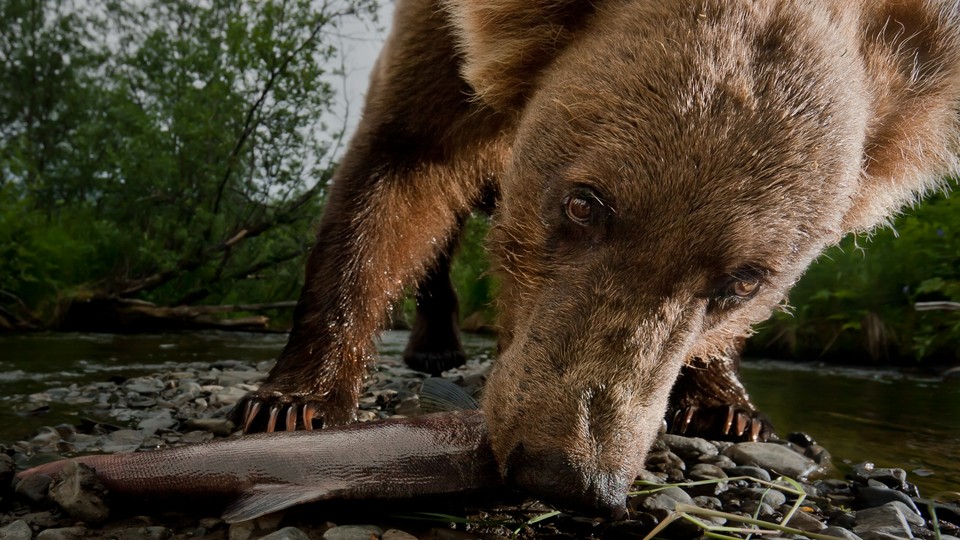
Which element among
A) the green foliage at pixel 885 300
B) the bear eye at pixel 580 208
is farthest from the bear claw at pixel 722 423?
the green foliage at pixel 885 300

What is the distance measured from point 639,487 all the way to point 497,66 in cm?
144

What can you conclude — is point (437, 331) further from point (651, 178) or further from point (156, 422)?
point (651, 178)

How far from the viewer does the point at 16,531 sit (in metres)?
1.52

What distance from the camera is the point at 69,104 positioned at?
17438 mm

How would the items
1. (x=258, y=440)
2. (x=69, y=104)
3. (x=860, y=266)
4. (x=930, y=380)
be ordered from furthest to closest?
1. (x=69, y=104)
2. (x=860, y=266)
3. (x=930, y=380)
4. (x=258, y=440)

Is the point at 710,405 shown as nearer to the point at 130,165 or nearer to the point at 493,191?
the point at 493,191

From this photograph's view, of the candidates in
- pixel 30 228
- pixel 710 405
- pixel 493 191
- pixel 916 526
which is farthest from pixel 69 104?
pixel 916 526

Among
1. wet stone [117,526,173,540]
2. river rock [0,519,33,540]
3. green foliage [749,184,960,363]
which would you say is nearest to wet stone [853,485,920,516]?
wet stone [117,526,173,540]

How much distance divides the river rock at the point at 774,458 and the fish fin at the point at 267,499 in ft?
5.69

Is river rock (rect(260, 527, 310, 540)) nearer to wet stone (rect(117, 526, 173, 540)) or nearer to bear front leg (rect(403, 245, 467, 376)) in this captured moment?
wet stone (rect(117, 526, 173, 540))

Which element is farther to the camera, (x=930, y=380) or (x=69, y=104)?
(x=69, y=104)

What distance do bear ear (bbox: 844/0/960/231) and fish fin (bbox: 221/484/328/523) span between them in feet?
6.31

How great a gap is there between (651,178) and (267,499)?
46.4 inches

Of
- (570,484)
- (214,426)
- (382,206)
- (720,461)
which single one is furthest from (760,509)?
(214,426)
